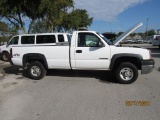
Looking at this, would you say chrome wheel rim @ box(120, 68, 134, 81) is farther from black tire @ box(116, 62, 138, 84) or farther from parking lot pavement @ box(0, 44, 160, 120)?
parking lot pavement @ box(0, 44, 160, 120)

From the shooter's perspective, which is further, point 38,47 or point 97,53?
point 38,47

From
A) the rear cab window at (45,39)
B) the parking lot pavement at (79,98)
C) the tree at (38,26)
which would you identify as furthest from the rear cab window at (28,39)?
the tree at (38,26)

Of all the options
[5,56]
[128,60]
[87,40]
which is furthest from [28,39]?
[128,60]

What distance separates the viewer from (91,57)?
7344 mm

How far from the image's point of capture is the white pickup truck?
7051 mm

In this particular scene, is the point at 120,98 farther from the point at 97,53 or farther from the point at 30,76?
the point at 30,76

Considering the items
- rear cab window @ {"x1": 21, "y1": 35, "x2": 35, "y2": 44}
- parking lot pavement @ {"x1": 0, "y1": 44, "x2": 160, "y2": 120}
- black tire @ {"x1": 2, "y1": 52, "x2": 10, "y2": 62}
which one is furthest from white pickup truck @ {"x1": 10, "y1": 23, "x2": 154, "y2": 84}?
black tire @ {"x1": 2, "y1": 52, "x2": 10, "y2": 62}

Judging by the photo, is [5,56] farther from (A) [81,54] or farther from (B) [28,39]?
(A) [81,54]

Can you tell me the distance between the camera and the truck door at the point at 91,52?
7.25 meters

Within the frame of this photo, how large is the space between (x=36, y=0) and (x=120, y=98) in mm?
12272

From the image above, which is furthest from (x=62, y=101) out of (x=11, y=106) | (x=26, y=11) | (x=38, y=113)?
(x=26, y=11)

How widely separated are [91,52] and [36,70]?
2.42 metres

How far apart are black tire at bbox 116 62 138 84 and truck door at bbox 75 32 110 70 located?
486mm

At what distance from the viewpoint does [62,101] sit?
5520 millimetres
